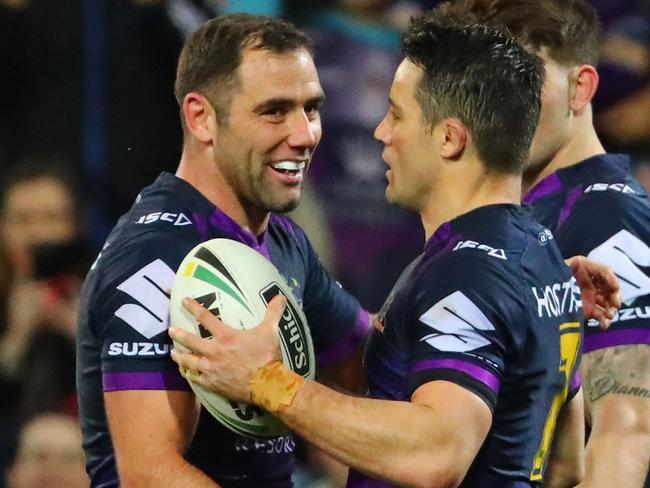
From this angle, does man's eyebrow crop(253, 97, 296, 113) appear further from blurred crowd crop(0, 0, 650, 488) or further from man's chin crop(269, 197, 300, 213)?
blurred crowd crop(0, 0, 650, 488)

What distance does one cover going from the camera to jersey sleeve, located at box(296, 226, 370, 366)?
4.21 metres

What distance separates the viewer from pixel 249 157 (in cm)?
381

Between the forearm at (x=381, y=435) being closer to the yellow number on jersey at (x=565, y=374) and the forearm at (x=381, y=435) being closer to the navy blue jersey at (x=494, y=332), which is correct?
the navy blue jersey at (x=494, y=332)

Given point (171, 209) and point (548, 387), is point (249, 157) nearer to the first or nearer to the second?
point (171, 209)

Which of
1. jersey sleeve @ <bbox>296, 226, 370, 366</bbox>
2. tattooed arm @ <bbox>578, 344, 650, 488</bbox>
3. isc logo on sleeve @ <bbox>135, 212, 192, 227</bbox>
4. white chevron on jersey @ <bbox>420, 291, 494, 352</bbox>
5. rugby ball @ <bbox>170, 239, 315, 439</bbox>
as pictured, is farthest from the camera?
jersey sleeve @ <bbox>296, 226, 370, 366</bbox>

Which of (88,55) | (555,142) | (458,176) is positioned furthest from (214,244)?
(88,55)

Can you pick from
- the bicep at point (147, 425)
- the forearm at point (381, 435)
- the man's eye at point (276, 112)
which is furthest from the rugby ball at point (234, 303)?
the man's eye at point (276, 112)

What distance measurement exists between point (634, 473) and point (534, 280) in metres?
0.98

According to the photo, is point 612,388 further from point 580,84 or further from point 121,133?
point 121,133

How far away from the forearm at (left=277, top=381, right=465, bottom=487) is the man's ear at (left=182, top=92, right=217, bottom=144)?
39.5 inches

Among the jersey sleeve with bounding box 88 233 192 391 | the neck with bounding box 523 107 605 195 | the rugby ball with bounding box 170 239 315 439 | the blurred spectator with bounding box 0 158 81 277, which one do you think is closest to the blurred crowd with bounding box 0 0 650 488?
the blurred spectator with bounding box 0 158 81 277

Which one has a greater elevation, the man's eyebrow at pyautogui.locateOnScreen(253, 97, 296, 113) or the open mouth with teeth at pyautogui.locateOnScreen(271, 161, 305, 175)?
the man's eyebrow at pyautogui.locateOnScreen(253, 97, 296, 113)

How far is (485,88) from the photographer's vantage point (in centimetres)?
332

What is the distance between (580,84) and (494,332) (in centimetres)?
142
